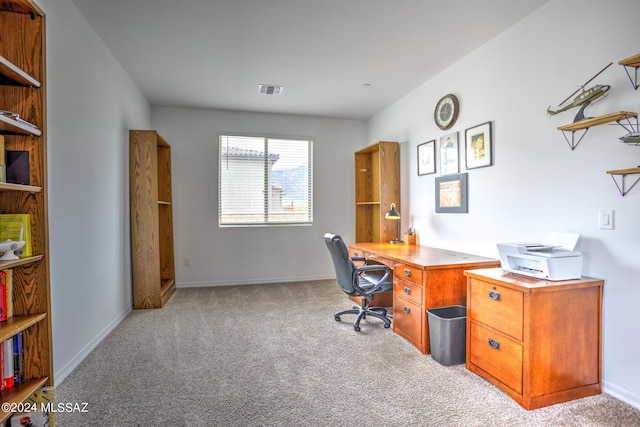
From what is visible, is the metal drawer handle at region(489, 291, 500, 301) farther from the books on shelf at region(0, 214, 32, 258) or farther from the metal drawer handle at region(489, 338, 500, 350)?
the books on shelf at region(0, 214, 32, 258)

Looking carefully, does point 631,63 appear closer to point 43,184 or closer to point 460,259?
point 460,259

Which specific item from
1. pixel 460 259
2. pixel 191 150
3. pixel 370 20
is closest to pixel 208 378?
pixel 460 259

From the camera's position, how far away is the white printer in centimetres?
202

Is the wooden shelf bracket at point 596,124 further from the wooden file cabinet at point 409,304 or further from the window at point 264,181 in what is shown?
the window at point 264,181

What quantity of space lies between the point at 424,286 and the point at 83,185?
9.03 ft

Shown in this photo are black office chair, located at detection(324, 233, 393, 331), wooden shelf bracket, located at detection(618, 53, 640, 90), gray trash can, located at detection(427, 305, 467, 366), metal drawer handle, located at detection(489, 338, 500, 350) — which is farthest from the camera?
black office chair, located at detection(324, 233, 393, 331)

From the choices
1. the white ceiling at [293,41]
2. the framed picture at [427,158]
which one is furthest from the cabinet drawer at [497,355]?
the white ceiling at [293,41]

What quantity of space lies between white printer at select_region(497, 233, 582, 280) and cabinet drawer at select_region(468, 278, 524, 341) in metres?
0.21

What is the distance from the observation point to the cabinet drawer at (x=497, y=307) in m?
2.00

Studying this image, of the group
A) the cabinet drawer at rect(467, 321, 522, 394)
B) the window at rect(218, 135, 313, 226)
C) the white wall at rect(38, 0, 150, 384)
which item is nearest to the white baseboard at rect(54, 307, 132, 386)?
the white wall at rect(38, 0, 150, 384)

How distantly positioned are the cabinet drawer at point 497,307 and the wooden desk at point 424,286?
0.33 meters

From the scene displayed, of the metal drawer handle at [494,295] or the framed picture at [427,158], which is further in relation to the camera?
the framed picture at [427,158]

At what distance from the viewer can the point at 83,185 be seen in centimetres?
266

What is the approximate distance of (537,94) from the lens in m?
2.53
